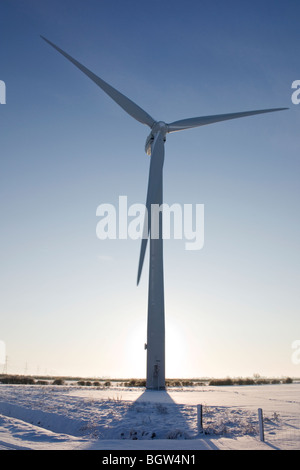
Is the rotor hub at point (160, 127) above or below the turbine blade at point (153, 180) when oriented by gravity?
above

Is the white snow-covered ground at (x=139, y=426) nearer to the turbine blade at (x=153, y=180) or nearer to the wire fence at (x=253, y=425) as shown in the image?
the wire fence at (x=253, y=425)

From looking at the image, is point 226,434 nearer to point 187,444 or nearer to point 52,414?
point 187,444

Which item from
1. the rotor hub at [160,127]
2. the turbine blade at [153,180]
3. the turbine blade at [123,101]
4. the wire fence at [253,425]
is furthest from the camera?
the rotor hub at [160,127]

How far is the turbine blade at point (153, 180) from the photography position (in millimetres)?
31531

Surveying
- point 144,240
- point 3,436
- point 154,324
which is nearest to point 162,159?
point 144,240

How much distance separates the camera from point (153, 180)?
38.6 metres

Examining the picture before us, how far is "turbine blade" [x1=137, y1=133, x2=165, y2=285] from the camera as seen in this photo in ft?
103

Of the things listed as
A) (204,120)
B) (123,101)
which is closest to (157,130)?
(123,101)

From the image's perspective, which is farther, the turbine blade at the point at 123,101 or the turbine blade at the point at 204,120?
the turbine blade at the point at 204,120

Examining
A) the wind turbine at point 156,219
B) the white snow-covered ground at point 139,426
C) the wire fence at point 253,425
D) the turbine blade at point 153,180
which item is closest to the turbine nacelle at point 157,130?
the wind turbine at point 156,219

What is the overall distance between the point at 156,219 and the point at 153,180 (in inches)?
170

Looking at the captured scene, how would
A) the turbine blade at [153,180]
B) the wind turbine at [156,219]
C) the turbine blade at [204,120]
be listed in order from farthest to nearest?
the turbine blade at [204,120] < the wind turbine at [156,219] < the turbine blade at [153,180]

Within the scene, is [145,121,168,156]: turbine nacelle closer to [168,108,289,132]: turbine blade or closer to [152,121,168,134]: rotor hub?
[152,121,168,134]: rotor hub

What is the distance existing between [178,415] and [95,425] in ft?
14.0
